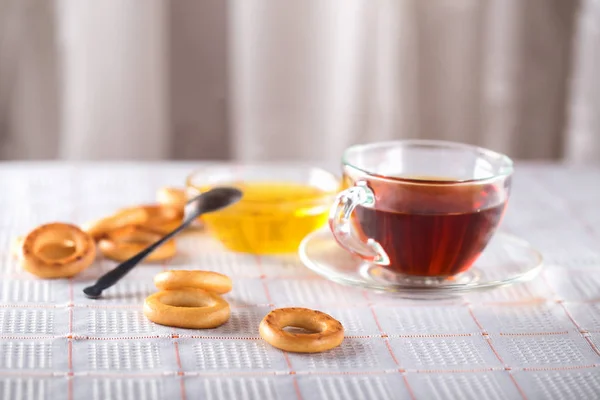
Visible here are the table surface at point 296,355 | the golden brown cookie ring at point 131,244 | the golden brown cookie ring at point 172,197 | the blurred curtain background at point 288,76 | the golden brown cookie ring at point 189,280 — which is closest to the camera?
the table surface at point 296,355

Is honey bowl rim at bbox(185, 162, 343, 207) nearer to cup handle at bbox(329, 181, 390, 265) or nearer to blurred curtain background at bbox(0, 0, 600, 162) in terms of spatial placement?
cup handle at bbox(329, 181, 390, 265)

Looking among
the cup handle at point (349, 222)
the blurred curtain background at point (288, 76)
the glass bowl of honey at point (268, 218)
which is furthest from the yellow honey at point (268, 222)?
the blurred curtain background at point (288, 76)

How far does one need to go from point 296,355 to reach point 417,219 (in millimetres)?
200

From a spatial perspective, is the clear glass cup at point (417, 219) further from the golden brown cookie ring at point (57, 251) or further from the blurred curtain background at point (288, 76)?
the blurred curtain background at point (288, 76)

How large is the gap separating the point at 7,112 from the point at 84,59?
23 centimetres

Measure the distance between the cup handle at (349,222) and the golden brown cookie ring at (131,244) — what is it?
0.20 metres

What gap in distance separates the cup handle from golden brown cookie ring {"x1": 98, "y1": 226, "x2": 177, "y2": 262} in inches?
7.9

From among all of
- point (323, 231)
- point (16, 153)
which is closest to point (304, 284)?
point (323, 231)

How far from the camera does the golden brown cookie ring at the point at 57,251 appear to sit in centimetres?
88

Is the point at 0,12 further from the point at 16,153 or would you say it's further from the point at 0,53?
the point at 16,153

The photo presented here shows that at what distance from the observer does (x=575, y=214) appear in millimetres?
1171

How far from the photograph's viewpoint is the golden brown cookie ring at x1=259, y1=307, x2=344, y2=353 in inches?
28.7

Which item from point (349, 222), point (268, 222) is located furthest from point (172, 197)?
point (349, 222)

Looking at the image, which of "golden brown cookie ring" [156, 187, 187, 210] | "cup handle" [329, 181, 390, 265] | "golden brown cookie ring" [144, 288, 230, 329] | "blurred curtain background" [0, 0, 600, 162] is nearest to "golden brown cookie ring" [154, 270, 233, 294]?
"golden brown cookie ring" [144, 288, 230, 329]
